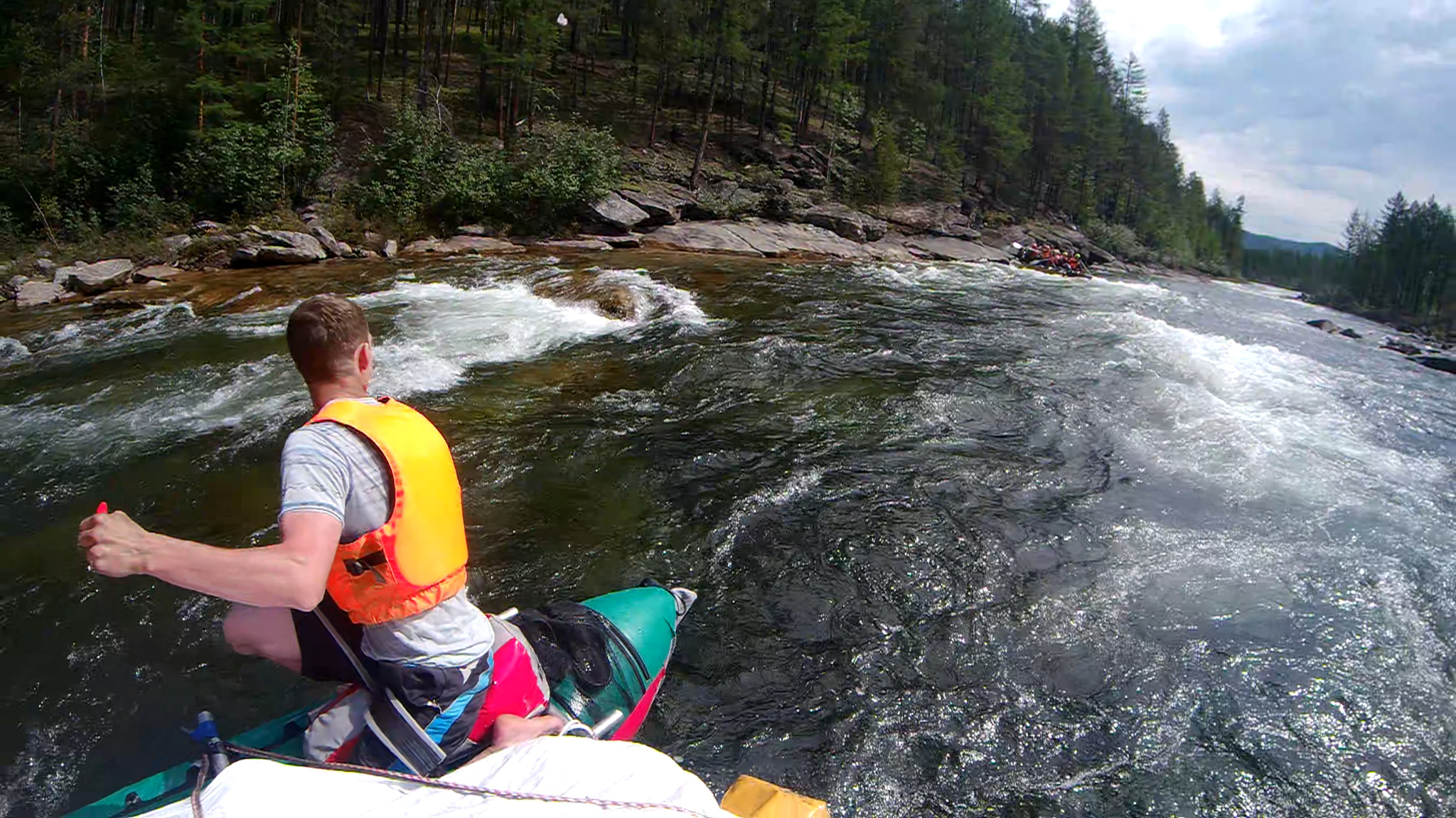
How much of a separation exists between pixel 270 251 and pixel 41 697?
44.3ft

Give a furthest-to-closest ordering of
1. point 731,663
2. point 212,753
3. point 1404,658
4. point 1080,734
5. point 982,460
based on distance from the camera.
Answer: point 982,460, point 1404,658, point 731,663, point 1080,734, point 212,753

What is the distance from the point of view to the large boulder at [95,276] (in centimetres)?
1256

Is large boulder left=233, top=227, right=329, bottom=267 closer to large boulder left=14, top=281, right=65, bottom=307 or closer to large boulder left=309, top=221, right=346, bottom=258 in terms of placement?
large boulder left=309, top=221, right=346, bottom=258

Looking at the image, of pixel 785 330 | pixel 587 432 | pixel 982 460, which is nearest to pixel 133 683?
pixel 587 432

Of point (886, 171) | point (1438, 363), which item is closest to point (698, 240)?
point (886, 171)

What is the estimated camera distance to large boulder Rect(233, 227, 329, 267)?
579 inches

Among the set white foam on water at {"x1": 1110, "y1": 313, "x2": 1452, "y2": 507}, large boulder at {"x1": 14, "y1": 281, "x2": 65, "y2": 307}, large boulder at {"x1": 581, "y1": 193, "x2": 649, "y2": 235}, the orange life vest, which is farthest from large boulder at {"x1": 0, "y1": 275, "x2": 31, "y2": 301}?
white foam on water at {"x1": 1110, "y1": 313, "x2": 1452, "y2": 507}

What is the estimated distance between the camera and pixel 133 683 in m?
3.62

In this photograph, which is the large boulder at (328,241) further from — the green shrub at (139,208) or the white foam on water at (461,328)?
the white foam on water at (461,328)

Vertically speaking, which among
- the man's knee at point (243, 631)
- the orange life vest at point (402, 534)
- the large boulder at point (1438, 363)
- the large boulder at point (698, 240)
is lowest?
the man's knee at point (243, 631)

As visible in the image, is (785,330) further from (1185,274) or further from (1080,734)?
→ (1185,274)

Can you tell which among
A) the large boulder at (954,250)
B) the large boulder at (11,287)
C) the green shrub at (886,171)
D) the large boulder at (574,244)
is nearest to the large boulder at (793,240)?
the large boulder at (954,250)

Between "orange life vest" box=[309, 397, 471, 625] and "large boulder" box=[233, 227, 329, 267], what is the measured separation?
15099 millimetres

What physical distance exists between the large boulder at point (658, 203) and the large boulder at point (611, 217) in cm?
67
